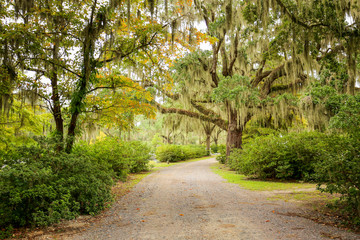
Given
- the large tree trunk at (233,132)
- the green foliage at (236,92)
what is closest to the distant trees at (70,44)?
the green foliage at (236,92)

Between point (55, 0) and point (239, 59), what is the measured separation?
400 inches

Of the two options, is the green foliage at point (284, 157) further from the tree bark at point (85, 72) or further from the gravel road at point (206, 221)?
the tree bark at point (85, 72)

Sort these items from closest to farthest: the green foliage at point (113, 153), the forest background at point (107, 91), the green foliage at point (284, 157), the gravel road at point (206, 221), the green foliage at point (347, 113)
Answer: the gravel road at point (206, 221) → the forest background at point (107, 91) → the green foliage at point (347, 113) → the green foliage at point (113, 153) → the green foliage at point (284, 157)

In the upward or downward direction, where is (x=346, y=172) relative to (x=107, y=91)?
downward

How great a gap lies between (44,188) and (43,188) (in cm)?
2

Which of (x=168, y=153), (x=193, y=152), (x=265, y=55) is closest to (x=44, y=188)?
(x=265, y=55)

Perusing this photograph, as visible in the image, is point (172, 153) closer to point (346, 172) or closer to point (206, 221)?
point (206, 221)

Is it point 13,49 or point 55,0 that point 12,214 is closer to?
point 13,49

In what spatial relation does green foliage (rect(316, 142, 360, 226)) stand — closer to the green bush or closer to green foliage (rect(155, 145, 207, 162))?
the green bush

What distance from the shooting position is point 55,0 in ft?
19.4

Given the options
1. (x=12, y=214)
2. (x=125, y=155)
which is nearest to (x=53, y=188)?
(x=12, y=214)

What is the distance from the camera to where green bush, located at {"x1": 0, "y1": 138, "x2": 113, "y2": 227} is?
370 cm

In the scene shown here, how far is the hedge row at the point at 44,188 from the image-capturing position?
3.71m

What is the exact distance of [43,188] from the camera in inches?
155
